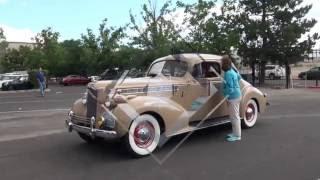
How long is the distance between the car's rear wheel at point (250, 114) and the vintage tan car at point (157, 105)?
0.7 inches

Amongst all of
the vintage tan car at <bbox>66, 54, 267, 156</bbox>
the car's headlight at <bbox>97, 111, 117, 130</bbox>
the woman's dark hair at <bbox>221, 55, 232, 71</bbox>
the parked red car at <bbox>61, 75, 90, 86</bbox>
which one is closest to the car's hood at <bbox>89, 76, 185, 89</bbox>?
the vintage tan car at <bbox>66, 54, 267, 156</bbox>

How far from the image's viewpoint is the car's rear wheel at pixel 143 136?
26.7 feet

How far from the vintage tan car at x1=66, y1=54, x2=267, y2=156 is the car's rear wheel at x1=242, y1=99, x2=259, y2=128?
0.7 inches

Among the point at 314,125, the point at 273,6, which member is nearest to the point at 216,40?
the point at 273,6

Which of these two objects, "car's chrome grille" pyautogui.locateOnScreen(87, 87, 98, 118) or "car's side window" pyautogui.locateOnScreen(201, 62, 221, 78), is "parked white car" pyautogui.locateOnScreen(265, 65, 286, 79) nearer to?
"car's side window" pyautogui.locateOnScreen(201, 62, 221, 78)

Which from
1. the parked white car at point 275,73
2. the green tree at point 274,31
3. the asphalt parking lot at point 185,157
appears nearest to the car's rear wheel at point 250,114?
the asphalt parking lot at point 185,157

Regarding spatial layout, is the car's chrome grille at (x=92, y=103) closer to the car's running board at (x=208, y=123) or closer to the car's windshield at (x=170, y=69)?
the car's windshield at (x=170, y=69)

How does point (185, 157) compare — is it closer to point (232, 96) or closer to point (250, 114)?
point (232, 96)

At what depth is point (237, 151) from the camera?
857cm

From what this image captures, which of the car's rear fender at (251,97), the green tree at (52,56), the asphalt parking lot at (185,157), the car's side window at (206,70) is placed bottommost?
the asphalt parking lot at (185,157)

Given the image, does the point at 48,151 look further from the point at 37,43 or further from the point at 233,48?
the point at 37,43

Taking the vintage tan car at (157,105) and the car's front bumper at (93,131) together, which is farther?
the vintage tan car at (157,105)

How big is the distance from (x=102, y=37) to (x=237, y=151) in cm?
5193

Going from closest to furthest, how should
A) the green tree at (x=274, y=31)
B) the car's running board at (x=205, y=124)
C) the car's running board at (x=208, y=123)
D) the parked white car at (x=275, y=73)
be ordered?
the car's running board at (x=205, y=124) < the car's running board at (x=208, y=123) < the green tree at (x=274, y=31) < the parked white car at (x=275, y=73)
